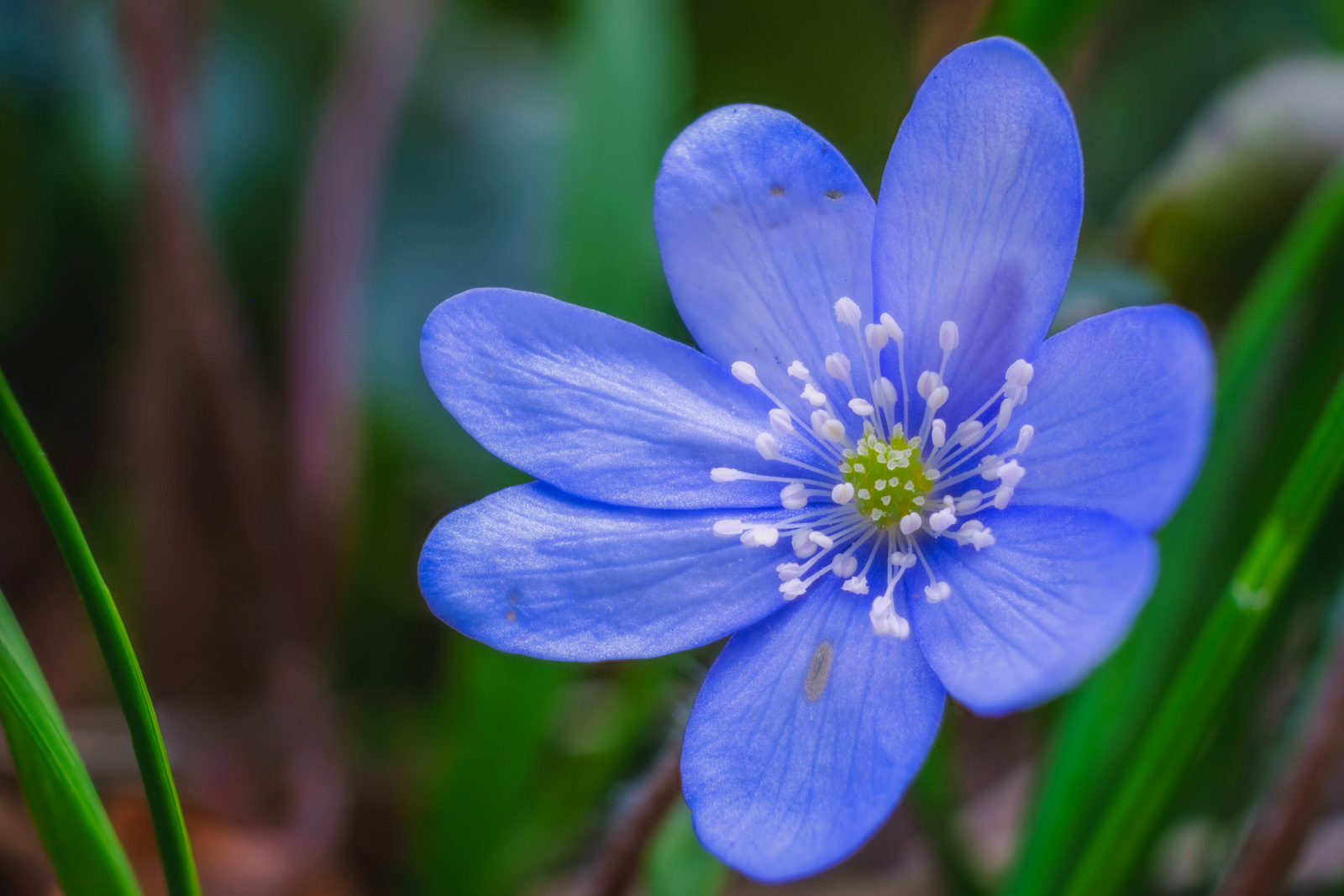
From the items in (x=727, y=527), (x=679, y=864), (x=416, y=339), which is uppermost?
(x=727, y=527)

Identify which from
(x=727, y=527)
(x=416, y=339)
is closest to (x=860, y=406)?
(x=727, y=527)

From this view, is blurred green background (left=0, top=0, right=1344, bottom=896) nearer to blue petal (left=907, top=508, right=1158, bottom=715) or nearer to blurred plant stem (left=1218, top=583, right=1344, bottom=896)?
blurred plant stem (left=1218, top=583, right=1344, bottom=896)

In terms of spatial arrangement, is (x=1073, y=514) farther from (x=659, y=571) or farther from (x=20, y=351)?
(x=20, y=351)

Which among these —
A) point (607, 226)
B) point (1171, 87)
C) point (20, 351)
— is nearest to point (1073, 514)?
point (607, 226)

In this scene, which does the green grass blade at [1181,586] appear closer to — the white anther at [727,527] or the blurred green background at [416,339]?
the blurred green background at [416,339]

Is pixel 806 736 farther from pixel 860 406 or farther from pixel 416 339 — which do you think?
pixel 416 339

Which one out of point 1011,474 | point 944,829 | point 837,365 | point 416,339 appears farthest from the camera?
point 416,339

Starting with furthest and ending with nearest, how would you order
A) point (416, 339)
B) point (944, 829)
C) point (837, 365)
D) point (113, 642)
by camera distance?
1. point (416, 339)
2. point (944, 829)
3. point (837, 365)
4. point (113, 642)
